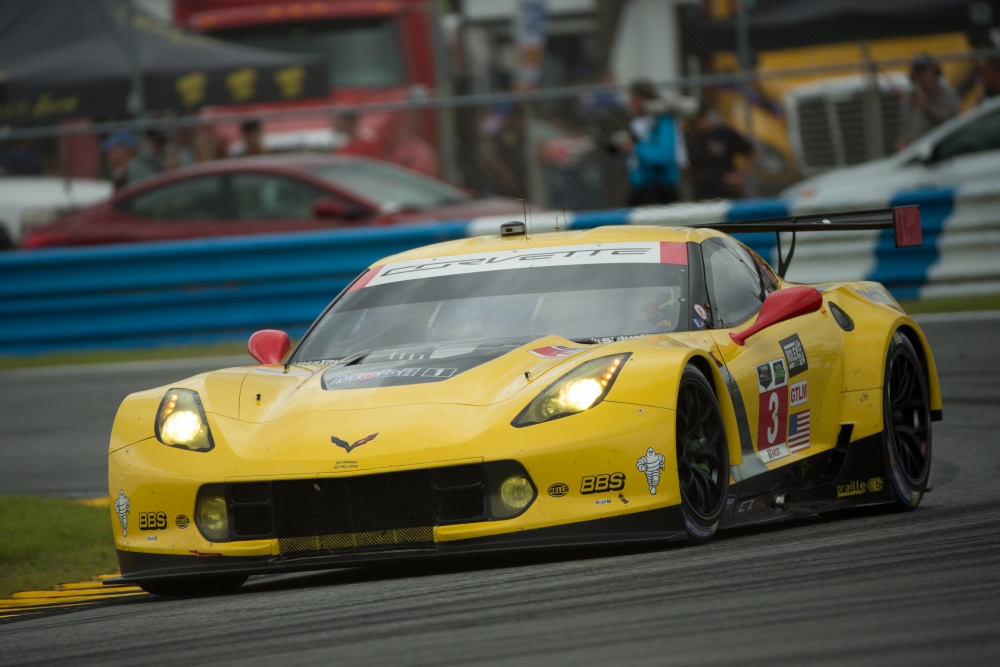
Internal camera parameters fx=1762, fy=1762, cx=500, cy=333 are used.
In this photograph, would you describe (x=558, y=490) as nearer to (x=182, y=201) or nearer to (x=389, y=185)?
(x=389, y=185)

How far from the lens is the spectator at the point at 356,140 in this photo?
19.5 m

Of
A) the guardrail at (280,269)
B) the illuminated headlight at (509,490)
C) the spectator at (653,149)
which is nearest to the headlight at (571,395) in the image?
the illuminated headlight at (509,490)

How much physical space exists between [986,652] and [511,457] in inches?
73.1

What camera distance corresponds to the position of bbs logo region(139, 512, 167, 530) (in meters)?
5.85

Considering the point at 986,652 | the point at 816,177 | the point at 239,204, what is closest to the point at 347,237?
the point at 239,204

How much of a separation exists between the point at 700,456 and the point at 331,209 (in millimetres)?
9875

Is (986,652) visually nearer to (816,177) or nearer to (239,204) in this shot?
(239,204)

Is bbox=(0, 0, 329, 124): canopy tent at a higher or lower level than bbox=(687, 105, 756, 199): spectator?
higher

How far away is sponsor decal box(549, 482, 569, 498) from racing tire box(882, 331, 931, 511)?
1906 mm

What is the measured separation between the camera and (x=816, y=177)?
17.8 m

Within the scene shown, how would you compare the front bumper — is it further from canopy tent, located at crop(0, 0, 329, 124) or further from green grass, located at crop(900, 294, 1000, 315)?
canopy tent, located at crop(0, 0, 329, 124)

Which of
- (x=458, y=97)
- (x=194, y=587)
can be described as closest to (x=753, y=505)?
(x=194, y=587)

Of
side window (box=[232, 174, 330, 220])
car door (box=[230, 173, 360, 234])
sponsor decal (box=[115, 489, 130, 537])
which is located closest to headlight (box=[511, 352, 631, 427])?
sponsor decal (box=[115, 489, 130, 537])

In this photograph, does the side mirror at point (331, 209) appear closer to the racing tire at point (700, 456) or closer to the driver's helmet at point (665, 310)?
the driver's helmet at point (665, 310)
